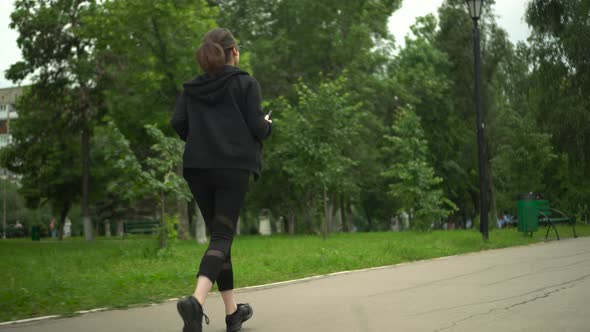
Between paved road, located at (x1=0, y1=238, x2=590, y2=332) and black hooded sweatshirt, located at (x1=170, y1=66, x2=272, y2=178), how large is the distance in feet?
3.99

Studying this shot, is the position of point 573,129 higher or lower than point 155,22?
lower

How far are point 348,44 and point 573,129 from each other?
13.9 m

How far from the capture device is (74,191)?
43312 millimetres

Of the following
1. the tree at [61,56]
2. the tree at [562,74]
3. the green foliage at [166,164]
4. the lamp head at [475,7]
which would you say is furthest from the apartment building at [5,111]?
the lamp head at [475,7]

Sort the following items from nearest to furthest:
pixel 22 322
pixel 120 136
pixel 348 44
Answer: pixel 22 322 → pixel 120 136 → pixel 348 44

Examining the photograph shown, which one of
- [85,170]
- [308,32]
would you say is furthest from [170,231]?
[308,32]

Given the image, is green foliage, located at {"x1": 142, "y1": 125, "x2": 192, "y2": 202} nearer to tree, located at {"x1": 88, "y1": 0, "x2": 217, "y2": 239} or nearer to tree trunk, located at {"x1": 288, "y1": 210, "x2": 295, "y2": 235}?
tree, located at {"x1": 88, "y1": 0, "x2": 217, "y2": 239}

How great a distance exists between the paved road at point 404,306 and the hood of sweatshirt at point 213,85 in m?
1.61

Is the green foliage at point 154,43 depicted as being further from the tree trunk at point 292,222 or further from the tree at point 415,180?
the tree trunk at point 292,222

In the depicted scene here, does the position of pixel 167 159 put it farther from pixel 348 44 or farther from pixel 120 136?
pixel 348 44

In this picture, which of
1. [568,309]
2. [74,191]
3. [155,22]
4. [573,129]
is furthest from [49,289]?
[74,191]

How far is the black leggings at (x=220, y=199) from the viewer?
454 cm

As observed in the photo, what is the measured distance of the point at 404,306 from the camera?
573 cm

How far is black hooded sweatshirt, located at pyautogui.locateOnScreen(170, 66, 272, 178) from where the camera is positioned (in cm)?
460
